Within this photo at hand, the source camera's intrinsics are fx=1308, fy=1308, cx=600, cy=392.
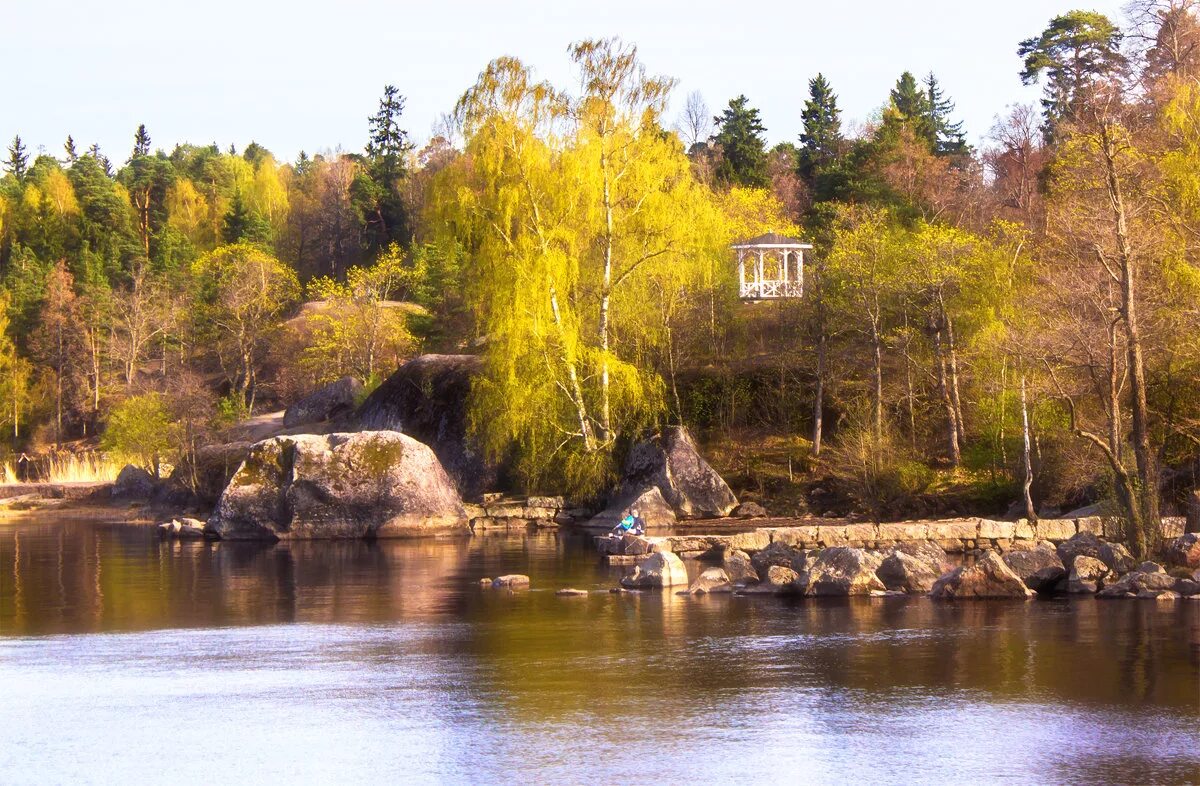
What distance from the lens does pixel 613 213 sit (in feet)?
152

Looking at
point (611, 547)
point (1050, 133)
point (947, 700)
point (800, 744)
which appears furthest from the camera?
point (1050, 133)

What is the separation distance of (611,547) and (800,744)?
2096cm

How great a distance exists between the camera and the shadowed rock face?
4841cm

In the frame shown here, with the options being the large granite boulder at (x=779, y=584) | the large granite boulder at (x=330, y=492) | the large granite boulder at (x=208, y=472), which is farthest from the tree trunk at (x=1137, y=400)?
the large granite boulder at (x=208, y=472)

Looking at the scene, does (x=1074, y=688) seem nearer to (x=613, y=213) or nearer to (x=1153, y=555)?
(x=1153, y=555)

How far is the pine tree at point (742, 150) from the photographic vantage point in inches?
2931

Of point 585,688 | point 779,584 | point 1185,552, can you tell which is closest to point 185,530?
point 779,584

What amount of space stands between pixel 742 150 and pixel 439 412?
3256 centimetres

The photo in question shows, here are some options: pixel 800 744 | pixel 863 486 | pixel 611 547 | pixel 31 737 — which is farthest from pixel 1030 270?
pixel 31 737

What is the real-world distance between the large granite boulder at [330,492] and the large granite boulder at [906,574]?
18.8 m

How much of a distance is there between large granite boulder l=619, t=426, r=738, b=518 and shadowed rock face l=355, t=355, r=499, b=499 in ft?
20.9

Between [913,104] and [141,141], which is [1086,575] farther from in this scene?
[141,141]

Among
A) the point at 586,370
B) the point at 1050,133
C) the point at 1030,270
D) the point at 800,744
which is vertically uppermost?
the point at 1050,133

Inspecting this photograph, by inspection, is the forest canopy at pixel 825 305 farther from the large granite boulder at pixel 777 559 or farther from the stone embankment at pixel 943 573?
the large granite boulder at pixel 777 559
